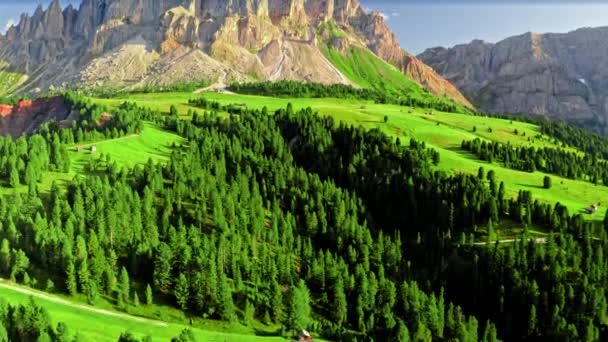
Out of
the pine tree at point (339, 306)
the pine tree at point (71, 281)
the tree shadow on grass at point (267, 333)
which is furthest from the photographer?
the pine tree at point (339, 306)

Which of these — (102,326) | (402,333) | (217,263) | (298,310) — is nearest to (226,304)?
(298,310)

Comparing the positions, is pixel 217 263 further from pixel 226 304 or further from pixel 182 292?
pixel 226 304

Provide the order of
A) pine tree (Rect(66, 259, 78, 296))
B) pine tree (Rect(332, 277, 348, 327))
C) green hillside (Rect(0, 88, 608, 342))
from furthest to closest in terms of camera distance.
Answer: pine tree (Rect(332, 277, 348, 327)) < green hillside (Rect(0, 88, 608, 342)) < pine tree (Rect(66, 259, 78, 296))

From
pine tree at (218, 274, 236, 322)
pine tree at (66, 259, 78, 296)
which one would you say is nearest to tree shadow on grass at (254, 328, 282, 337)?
pine tree at (218, 274, 236, 322)

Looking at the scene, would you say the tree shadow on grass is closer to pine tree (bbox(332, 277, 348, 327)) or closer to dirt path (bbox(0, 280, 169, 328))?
pine tree (bbox(332, 277, 348, 327))

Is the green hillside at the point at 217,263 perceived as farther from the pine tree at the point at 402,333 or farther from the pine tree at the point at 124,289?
the pine tree at the point at 402,333

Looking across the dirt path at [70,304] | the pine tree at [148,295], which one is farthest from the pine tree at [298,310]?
the pine tree at [148,295]

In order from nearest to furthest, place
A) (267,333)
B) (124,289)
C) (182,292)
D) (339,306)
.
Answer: (124,289)
(267,333)
(182,292)
(339,306)

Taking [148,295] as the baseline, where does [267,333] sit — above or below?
below

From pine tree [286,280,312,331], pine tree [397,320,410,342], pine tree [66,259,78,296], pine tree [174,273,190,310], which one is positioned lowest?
pine tree [397,320,410,342]
